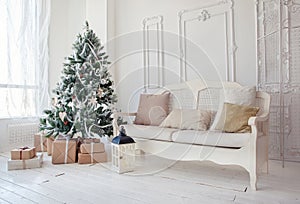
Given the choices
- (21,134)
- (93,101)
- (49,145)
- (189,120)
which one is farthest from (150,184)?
(21,134)

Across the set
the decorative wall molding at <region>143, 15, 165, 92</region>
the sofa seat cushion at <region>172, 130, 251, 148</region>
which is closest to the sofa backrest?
the decorative wall molding at <region>143, 15, 165, 92</region>

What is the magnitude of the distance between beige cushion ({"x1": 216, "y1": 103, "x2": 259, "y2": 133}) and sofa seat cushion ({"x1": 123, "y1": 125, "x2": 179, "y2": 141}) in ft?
1.59

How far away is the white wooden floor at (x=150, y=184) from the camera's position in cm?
201

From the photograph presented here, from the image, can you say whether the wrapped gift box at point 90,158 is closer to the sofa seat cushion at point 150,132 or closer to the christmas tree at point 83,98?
the christmas tree at point 83,98

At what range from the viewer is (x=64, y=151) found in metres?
3.19

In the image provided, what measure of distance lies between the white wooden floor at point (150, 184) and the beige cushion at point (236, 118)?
0.46m

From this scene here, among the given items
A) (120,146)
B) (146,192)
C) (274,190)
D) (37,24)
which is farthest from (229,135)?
(37,24)

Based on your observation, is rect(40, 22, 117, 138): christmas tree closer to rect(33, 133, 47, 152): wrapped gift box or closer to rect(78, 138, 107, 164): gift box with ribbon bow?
rect(78, 138, 107, 164): gift box with ribbon bow

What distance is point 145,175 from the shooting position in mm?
2641

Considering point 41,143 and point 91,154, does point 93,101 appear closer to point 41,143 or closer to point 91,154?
point 91,154

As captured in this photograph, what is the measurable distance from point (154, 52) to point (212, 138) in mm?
2198

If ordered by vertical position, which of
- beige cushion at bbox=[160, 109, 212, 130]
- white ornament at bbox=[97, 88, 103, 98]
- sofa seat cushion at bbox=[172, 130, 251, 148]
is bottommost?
Result: sofa seat cushion at bbox=[172, 130, 251, 148]

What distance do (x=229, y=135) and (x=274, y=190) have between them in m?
0.55

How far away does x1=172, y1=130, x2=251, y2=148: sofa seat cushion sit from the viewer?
2261 mm
